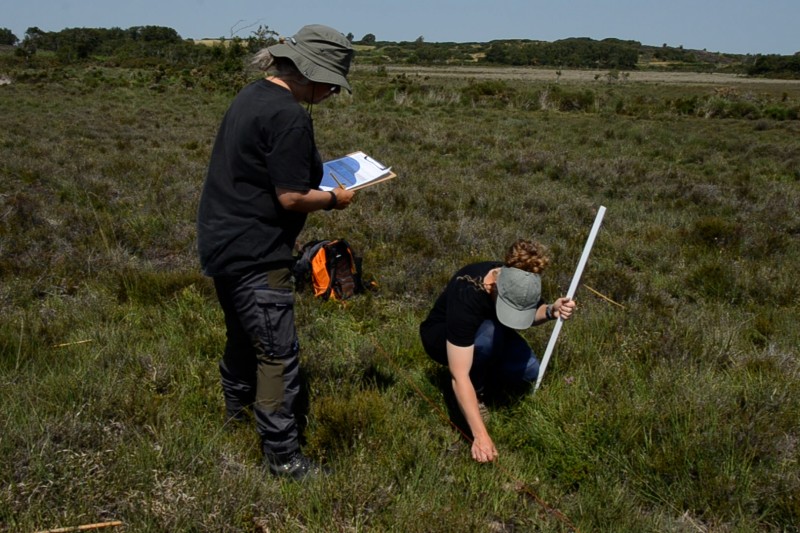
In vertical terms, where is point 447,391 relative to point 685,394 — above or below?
below

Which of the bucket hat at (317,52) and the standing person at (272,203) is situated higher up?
the bucket hat at (317,52)

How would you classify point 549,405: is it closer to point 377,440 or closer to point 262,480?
point 377,440

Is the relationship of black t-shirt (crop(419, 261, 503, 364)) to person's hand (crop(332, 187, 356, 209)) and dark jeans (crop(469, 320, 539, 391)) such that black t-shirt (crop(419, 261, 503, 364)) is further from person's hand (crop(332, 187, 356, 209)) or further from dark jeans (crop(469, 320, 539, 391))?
person's hand (crop(332, 187, 356, 209))

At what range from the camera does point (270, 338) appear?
2596 millimetres

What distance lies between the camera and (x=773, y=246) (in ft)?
21.5

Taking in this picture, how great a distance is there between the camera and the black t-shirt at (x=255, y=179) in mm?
2352

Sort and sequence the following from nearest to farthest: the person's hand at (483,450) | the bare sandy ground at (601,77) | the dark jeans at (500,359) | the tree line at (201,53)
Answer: the person's hand at (483,450) → the dark jeans at (500,359) → the tree line at (201,53) → the bare sandy ground at (601,77)

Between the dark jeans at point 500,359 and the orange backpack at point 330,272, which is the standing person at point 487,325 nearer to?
the dark jeans at point 500,359

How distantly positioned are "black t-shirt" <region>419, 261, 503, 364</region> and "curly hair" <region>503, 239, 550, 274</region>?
27cm

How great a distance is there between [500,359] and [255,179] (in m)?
1.67

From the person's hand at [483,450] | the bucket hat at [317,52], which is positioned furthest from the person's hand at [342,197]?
the person's hand at [483,450]

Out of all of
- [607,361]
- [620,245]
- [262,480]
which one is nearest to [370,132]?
[620,245]

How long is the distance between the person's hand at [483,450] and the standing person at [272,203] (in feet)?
2.41

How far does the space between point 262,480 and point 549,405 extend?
1.51 meters
